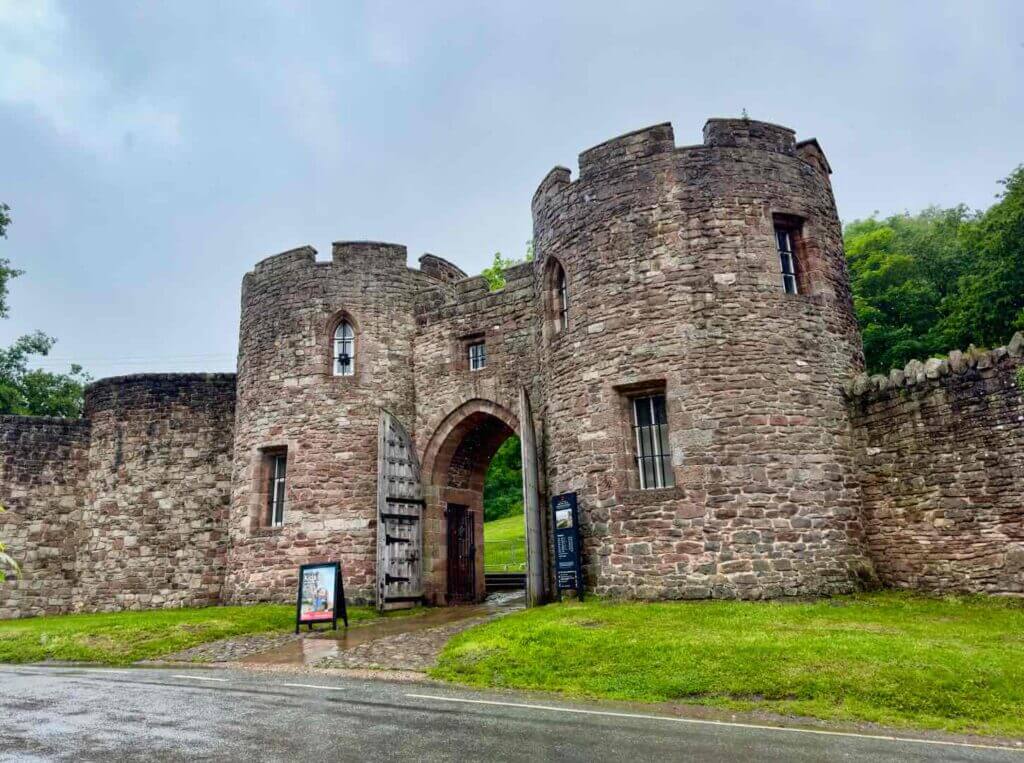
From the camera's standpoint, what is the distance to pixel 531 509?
14109 millimetres

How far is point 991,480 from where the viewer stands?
10.7 meters

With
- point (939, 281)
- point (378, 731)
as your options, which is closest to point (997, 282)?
point (939, 281)

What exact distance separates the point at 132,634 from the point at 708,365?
10450 millimetres

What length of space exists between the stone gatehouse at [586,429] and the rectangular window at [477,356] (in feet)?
0.50

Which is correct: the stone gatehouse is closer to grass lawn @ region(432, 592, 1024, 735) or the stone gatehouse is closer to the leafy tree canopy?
grass lawn @ region(432, 592, 1024, 735)

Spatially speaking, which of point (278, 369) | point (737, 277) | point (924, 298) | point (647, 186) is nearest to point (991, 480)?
point (737, 277)

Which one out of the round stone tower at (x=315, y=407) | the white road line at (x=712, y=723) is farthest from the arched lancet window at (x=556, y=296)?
the white road line at (x=712, y=723)

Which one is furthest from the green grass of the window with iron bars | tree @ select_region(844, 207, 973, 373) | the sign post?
tree @ select_region(844, 207, 973, 373)

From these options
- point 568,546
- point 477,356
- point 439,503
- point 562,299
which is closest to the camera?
point 568,546

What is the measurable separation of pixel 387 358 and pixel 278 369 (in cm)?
257

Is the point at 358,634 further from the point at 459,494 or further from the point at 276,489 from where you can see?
the point at 276,489

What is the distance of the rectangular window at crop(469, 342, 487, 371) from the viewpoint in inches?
671

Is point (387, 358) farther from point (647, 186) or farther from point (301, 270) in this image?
point (647, 186)

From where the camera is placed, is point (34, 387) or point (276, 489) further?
point (34, 387)
